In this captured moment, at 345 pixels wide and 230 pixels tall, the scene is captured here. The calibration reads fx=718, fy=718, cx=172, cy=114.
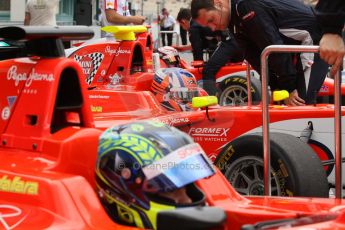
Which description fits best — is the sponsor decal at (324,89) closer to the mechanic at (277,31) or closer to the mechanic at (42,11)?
the mechanic at (277,31)

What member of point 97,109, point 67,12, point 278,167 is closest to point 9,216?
point 278,167

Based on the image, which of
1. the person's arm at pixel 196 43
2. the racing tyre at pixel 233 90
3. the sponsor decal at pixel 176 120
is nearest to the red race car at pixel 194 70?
the racing tyre at pixel 233 90

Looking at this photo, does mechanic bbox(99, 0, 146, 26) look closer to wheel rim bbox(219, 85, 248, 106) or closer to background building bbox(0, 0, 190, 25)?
wheel rim bbox(219, 85, 248, 106)

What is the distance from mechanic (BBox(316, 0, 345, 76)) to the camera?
3.07m

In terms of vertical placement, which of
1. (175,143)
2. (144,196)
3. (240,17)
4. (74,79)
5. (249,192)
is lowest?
(249,192)

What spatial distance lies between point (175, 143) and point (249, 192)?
4.88ft

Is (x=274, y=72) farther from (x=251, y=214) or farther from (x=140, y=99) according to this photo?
(x=251, y=214)

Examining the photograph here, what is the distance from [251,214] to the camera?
2.83 metres

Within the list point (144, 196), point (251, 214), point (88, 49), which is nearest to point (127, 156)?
point (144, 196)

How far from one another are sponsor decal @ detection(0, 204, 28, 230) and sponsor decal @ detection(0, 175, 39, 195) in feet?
0.22

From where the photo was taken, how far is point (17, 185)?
110 inches

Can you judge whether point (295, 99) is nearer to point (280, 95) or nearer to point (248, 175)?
point (280, 95)

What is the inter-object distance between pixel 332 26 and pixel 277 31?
1.72 meters

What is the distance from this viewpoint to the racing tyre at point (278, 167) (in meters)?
3.75
